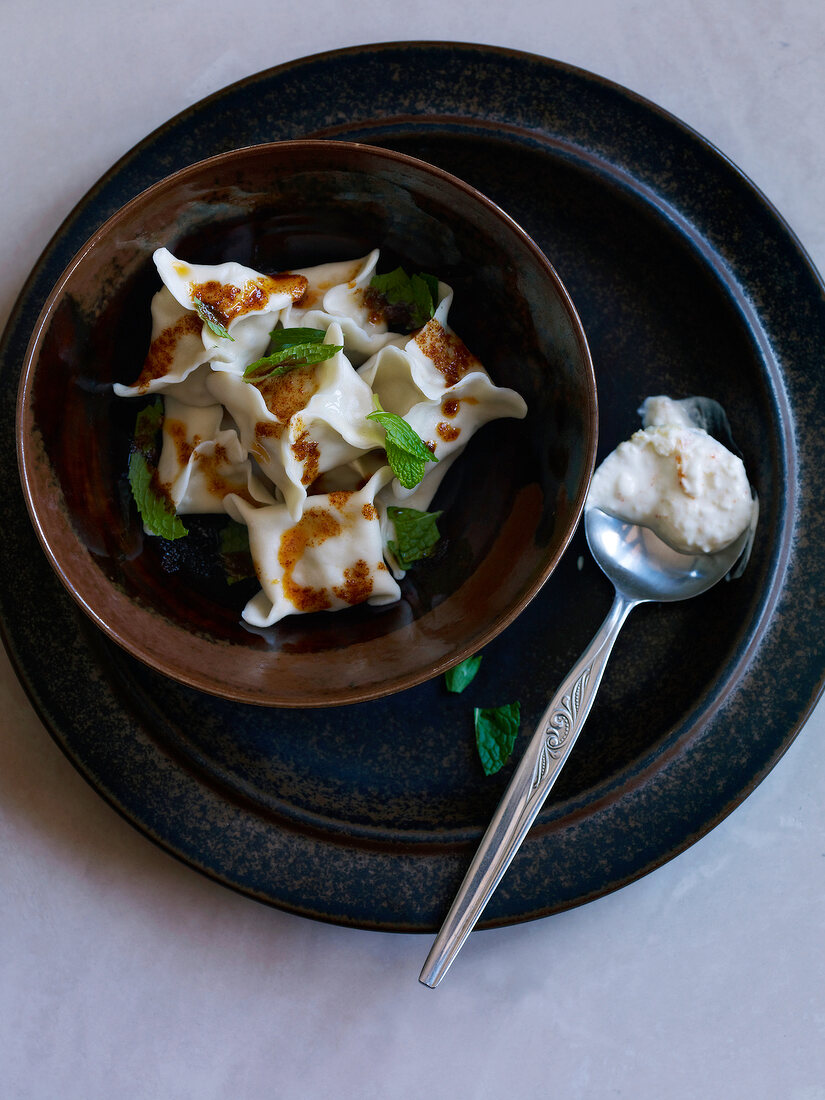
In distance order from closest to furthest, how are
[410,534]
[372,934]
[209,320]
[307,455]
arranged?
[209,320] < [307,455] < [410,534] < [372,934]

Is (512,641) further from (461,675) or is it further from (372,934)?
(372,934)

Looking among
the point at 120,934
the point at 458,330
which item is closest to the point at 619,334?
the point at 458,330

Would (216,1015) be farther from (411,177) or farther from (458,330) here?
(411,177)

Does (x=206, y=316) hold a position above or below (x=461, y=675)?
above

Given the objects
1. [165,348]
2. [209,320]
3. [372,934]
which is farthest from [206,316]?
[372,934]

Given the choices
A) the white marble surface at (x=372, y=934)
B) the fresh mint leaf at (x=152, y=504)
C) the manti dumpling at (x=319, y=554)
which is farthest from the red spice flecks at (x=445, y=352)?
the white marble surface at (x=372, y=934)

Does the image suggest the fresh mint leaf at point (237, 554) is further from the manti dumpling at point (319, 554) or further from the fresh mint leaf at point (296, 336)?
the fresh mint leaf at point (296, 336)

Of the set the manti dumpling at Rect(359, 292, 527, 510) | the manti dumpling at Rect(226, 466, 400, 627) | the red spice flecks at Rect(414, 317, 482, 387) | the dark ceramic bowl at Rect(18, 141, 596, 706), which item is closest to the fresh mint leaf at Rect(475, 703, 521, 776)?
the dark ceramic bowl at Rect(18, 141, 596, 706)

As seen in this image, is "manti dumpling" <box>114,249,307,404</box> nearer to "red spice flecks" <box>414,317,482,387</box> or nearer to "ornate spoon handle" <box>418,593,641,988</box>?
"red spice flecks" <box>414,317,482,387</box>
